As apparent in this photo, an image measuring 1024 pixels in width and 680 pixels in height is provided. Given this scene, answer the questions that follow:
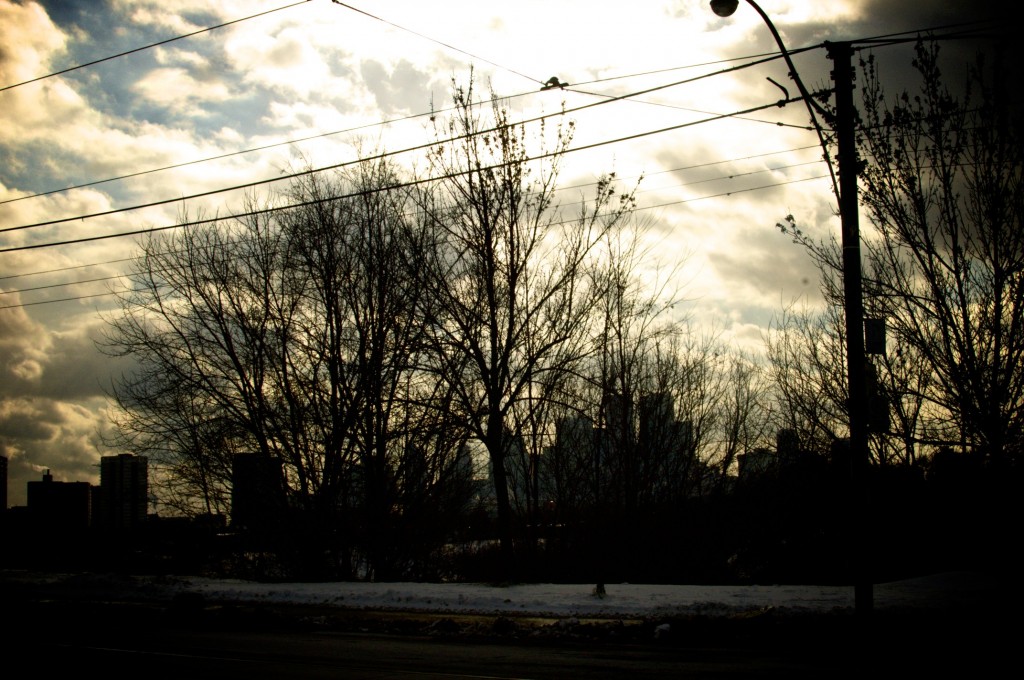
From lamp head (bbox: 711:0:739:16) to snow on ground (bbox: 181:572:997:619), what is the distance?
8.69 meters

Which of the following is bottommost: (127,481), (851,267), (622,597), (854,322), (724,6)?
(622,597)

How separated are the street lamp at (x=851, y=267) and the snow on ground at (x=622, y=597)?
1672 millimetres

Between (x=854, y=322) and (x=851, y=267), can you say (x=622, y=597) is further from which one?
(x=851, y=267)

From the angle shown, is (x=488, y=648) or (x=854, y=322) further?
(x=854, y=322)

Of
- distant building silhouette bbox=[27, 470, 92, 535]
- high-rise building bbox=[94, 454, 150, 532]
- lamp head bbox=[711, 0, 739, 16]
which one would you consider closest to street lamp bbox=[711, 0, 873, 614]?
lamp head bbox=[711, 0, 739, 16]

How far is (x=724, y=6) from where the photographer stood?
11141 mm

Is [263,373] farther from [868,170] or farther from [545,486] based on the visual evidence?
[868,170]

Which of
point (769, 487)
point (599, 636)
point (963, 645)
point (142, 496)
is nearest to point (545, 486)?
point (769, 487)

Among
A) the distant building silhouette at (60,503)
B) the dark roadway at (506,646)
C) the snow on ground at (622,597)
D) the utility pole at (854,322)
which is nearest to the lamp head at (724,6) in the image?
the utility pole at (854,322)

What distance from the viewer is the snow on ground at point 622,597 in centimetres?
1302

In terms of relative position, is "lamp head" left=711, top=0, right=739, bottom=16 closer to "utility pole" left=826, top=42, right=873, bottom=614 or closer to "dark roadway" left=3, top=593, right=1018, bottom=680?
"utility pole" left=826, top=42, right=873, bottom=614

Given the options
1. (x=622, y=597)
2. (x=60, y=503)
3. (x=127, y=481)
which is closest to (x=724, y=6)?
(x=622, y=597)

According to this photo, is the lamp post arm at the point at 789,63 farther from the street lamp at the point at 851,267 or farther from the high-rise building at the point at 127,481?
the high-rise building at the point at 127,481

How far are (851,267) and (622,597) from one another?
7.30 metres
